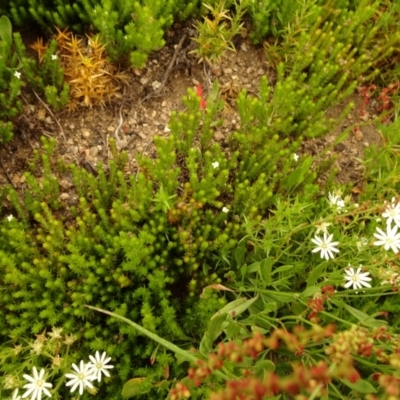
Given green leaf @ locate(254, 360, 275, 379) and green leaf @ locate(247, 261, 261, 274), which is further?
green leaf @ locate(247, 261, 261, 274)

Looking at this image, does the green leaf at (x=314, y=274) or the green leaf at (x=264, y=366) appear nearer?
the green leaf at (x=264, y=366)

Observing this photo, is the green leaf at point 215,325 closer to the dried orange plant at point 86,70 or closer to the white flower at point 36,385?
the white flower at point 36,385

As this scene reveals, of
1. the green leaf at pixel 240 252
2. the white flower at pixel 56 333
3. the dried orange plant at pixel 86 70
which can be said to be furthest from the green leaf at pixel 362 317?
the dried orange plant at pixel 86 70

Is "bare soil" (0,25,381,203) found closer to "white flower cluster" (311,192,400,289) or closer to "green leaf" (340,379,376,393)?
"white flower cluster" (311,192,400,289)

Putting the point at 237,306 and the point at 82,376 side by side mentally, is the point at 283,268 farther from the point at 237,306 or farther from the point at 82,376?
the point at 82,376

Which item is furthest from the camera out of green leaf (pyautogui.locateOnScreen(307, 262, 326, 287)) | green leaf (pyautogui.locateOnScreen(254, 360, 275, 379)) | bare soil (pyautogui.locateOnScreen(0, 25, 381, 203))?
bare soil (pyautogui.locateOnScreen(0, 25, 381, 203))

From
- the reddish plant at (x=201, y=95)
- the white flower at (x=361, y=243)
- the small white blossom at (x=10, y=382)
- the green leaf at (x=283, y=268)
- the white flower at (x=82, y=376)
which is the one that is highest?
the reddish plant at (x=201, y=95)

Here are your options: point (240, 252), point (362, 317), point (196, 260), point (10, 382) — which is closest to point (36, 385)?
point (10, 382)

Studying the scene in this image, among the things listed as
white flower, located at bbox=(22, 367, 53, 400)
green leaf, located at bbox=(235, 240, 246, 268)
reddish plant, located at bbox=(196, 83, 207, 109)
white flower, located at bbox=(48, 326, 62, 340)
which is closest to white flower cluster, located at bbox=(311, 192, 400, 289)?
green leaf, located at bbox=(235, 240, 246, 268)
